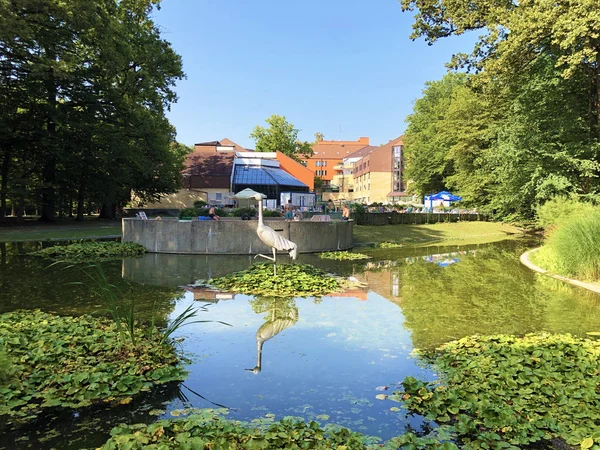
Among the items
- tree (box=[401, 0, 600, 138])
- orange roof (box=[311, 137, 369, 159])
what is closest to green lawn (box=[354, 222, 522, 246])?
tree (box=[401, 0, 600, 138])

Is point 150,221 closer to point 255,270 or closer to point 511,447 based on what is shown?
point 255,270

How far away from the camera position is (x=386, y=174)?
9262cm

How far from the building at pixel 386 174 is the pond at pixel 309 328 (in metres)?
76.9

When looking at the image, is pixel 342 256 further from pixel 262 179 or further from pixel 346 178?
pixel 346 178

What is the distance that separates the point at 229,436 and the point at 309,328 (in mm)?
3895

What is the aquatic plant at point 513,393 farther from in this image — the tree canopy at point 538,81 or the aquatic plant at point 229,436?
the tree canopy at point 538,81

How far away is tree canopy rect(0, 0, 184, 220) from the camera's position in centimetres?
2516

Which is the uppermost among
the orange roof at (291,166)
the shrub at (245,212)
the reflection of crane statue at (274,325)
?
the orange roof at (291,166)

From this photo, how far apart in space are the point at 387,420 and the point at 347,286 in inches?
280

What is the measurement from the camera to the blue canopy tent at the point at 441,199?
45000 millimetres

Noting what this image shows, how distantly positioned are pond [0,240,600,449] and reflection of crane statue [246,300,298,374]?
2cm

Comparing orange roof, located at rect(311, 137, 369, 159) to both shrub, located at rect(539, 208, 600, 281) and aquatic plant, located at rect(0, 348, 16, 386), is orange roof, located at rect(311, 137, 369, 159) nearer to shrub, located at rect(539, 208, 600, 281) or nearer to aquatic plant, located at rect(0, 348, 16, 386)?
shrub, located at rect(539, 208, 600, 281)

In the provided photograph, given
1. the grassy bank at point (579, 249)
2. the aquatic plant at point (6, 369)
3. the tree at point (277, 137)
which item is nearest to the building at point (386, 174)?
the tree at point (277, 137)

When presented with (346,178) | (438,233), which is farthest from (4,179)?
(346,178)
